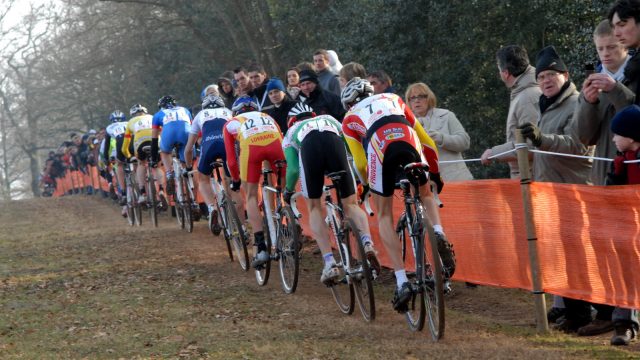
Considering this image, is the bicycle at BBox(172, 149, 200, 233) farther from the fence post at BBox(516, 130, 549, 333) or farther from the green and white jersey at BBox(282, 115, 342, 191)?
the fence post at BBox(516, 130, 549, 333)

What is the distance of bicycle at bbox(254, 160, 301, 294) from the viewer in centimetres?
1079

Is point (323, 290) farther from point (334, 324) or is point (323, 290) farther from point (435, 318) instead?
point (435, 318)

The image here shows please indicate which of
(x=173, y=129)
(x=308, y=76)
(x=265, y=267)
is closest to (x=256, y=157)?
(x=308, y=76)

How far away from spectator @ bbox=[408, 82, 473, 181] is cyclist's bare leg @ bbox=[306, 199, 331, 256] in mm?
1580

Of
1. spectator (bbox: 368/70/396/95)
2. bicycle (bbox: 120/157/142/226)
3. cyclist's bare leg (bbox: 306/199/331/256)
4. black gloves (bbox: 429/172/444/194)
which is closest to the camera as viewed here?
black gloves (bbox: 429/172/444/194)

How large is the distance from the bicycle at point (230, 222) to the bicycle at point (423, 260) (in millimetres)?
5153

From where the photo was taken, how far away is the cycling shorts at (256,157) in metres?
11.9

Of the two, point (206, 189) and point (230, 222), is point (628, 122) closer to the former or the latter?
point (230, 222)

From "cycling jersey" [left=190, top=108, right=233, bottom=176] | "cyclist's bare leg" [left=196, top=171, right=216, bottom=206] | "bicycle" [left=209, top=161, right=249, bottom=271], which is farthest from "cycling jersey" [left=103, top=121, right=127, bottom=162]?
"bicycle" [left=209, top=161, right=249, bottom=271]

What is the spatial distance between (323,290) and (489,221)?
283 cm

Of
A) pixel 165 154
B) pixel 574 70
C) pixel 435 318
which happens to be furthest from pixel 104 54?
pixel 435 318

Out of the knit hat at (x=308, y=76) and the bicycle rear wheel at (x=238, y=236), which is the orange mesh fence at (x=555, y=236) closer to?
the knit hat at (x=308, y=76)

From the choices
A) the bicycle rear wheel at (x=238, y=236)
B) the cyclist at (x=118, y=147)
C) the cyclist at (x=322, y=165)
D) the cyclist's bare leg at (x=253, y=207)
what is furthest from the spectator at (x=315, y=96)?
the cyclist at (x=118, y=147)

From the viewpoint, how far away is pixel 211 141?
14.3 meters
